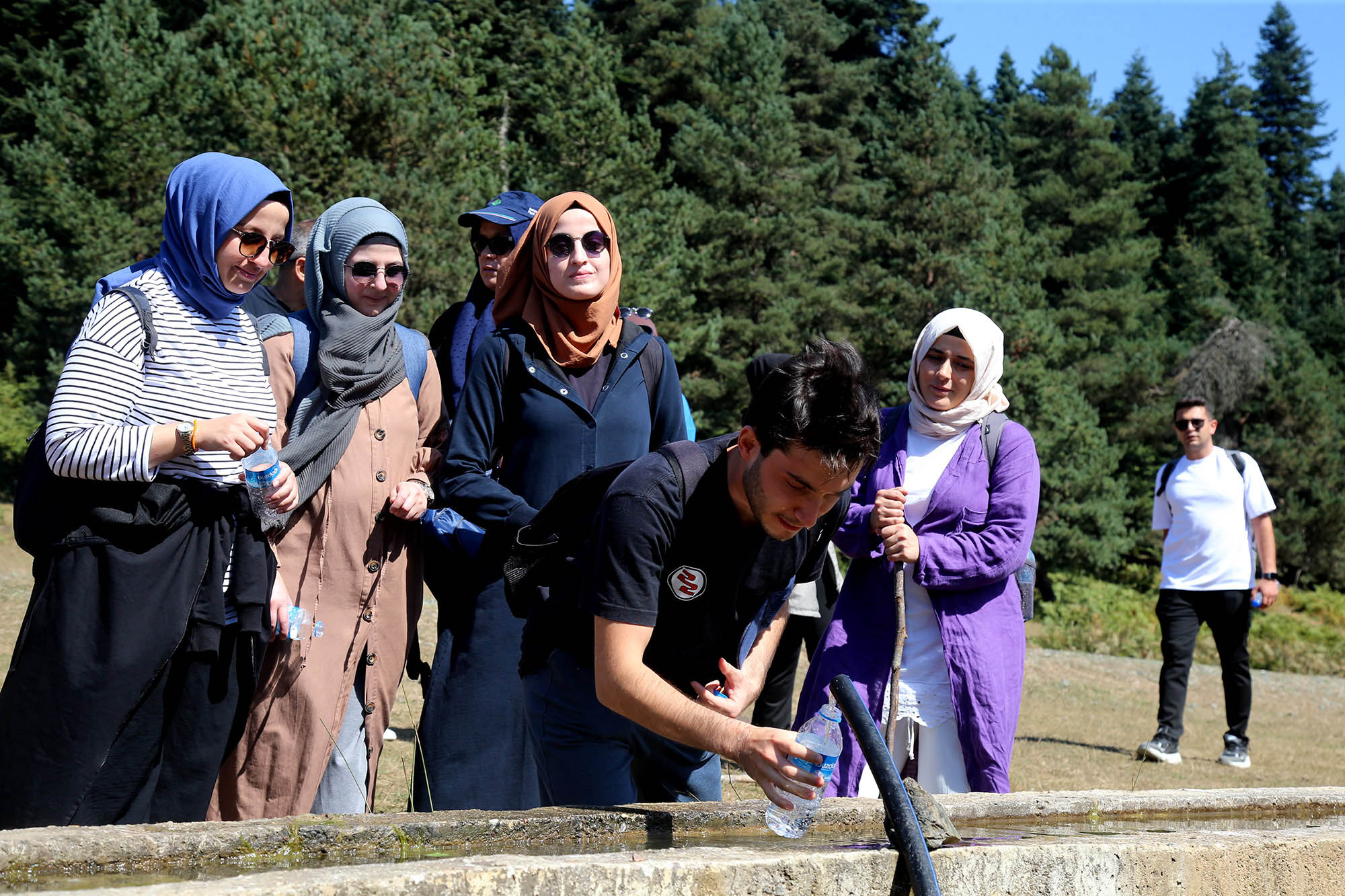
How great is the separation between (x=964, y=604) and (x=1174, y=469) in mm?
4850

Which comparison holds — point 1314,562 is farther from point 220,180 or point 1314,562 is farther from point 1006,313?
point 220,180

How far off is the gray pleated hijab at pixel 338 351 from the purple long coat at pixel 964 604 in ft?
5.05

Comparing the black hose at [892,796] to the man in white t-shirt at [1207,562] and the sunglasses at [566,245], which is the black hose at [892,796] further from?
the man in white t-shirt at [1207,562]

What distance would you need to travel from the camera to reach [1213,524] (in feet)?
25.5

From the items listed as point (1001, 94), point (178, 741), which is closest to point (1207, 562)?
point (178, 741)

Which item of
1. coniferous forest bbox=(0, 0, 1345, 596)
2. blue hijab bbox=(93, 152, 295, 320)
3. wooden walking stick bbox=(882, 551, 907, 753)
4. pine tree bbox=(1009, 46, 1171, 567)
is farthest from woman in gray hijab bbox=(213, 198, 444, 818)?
pine tree bbox=(1009, 46, 1171, 567)

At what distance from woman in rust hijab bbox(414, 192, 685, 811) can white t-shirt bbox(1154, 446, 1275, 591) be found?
5164mm

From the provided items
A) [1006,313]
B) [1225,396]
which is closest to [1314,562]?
[1225,396]

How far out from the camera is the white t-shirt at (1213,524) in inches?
304

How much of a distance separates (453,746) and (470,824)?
1.00 m

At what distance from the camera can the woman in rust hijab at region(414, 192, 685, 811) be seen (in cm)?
361

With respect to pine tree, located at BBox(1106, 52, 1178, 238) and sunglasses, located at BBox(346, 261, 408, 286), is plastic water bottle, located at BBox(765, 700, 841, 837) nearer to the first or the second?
sunglasses, located at BBox(346, 261, 408, 286)

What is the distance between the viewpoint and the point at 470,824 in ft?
8.65

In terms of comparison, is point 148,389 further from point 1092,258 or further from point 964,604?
point 1092,258
